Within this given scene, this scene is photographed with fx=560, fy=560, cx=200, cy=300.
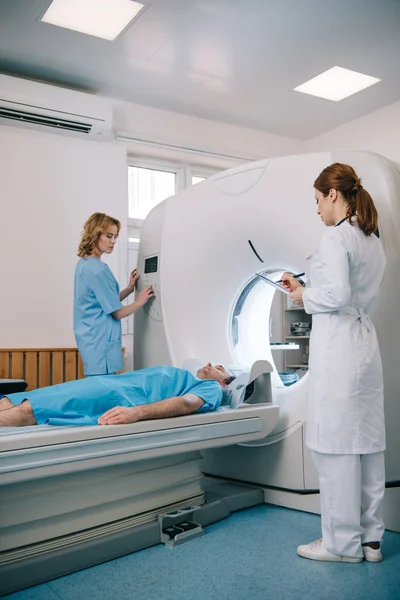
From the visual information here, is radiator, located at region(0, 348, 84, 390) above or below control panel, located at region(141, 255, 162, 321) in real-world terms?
below

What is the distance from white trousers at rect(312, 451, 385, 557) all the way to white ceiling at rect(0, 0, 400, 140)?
234cm

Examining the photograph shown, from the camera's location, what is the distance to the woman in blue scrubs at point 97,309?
104 inches

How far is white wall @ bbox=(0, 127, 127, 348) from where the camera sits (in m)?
3.50

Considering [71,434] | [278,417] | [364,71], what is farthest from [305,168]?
[364,71]

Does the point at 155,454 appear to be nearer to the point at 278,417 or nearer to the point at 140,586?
the point at 140,586

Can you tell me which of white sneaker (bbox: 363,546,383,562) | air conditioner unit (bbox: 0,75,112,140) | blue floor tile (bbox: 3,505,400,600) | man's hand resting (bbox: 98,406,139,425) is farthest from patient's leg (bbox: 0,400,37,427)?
air conditioner unit (bbox: 0,75,112,140)

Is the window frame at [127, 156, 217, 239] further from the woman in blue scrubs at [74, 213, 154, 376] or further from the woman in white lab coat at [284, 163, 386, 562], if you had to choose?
the woman in white lab coat at [284, 163, 386, 562]

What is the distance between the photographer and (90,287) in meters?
2.64

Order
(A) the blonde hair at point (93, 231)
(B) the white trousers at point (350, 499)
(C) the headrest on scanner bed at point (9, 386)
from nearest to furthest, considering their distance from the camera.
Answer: (B) the white trousers at point (350, 499)
(C) the headrest on scanner bed at point (9, 386)
(A) the blonde hair at point (93, 231)

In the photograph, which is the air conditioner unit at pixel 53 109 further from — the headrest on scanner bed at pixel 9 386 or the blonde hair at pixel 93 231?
the headrest on scanner bed at pixel 9 386

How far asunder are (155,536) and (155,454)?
1.04ft

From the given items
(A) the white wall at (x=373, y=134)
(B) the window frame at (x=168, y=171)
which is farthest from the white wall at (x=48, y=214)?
(A) the white wall at (x=373, y=134)

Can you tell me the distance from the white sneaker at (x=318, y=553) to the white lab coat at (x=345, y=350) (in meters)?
0.32

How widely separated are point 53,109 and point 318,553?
297 centimetres
